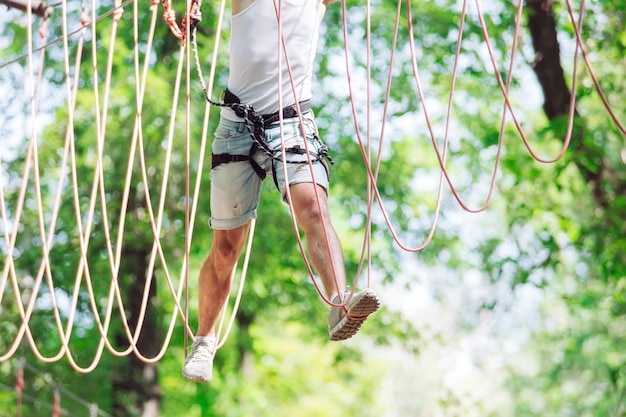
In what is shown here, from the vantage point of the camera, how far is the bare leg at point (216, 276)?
363 centimetres

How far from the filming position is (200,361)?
3570 mm

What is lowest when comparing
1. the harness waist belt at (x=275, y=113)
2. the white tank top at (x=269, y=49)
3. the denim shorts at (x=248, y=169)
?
the denim shorts at (x=248, y=169)

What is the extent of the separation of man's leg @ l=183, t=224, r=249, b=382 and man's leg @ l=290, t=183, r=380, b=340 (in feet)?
1.50

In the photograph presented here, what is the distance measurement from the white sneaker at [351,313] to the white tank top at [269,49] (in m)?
0.76

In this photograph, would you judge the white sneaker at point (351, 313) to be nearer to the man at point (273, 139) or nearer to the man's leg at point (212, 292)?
the man at point (273, 139)

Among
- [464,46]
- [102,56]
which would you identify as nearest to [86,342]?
[102,56]

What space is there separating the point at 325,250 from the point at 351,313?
28 cm

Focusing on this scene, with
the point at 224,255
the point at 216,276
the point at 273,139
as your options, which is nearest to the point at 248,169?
the point at 273,139

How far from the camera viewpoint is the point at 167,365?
11.4 meters

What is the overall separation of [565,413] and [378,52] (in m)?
12.1

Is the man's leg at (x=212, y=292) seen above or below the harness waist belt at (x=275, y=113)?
below

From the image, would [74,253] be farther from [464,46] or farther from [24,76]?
[464,46]

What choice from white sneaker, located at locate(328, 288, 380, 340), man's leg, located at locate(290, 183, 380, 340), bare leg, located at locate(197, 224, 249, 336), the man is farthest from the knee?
white sneaker, located at locate(328, 288, 380, 340)

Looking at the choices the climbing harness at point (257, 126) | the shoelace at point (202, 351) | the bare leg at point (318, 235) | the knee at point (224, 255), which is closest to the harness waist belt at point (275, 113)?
the climbing harness at point (257, 126)
